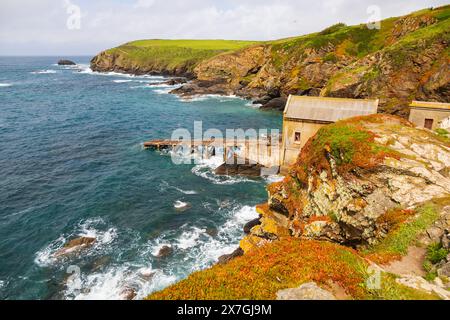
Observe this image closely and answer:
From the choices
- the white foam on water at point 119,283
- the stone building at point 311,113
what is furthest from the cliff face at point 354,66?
the white foam on water at point 119,283

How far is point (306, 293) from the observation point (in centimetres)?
975

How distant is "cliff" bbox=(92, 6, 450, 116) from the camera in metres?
56.4

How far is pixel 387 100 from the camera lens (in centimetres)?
5759

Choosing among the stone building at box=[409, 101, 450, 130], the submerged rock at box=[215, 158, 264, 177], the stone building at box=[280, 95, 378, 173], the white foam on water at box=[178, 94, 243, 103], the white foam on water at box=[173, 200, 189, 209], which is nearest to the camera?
the stone building at box=[409, 101, 450, 130]

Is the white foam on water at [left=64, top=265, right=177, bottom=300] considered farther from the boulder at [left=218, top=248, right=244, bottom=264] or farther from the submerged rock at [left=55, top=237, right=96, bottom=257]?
the boulder at [left=218, top=248, right=244, bottom=264]

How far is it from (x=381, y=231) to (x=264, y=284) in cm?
1015

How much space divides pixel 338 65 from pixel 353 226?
79.8m

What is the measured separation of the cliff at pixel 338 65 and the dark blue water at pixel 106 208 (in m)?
23.0

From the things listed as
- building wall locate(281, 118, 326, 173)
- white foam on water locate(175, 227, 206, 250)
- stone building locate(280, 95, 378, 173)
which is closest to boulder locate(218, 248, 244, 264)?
white foam on water locate(175, 227, 206, 250)

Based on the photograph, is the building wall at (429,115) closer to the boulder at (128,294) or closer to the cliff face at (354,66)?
the cliff face at (354,66)

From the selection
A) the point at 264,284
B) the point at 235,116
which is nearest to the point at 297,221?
the point at 264,284

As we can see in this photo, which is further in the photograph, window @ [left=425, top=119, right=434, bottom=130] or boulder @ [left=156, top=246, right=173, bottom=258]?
window @ [left=425, top=119, right=434, bottom=130]

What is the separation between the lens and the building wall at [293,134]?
37.6 metres

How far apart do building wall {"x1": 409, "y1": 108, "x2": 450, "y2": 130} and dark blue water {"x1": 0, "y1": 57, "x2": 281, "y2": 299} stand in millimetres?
19818
